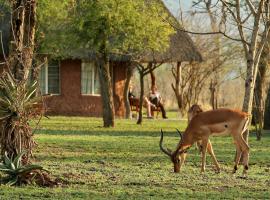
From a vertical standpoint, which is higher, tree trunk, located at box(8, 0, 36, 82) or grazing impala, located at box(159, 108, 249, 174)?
tree trunk, located at box(8, 0, 36, 82)

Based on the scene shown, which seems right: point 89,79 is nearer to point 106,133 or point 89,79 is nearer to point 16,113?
point 106,133

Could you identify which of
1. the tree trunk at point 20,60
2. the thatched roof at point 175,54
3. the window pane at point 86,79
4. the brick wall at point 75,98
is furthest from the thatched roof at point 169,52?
the tree trunk at point 20,60

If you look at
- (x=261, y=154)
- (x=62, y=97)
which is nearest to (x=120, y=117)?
(x=62, y=97)

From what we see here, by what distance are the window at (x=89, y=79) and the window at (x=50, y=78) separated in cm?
127

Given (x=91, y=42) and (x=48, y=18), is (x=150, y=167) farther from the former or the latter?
(x=48, y=18)

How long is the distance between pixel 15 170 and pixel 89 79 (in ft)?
90.1

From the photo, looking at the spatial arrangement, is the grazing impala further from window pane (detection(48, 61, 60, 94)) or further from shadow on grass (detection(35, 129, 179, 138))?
window pane (detection(48, 61, 60, 94))

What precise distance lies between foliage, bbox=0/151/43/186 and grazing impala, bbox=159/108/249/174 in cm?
389

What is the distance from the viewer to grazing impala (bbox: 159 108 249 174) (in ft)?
54.6

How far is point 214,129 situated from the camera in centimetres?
1683

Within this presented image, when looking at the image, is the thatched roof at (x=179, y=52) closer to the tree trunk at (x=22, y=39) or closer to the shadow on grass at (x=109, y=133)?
the shadow on grass at (x=109, y=133)

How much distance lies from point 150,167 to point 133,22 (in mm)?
12923

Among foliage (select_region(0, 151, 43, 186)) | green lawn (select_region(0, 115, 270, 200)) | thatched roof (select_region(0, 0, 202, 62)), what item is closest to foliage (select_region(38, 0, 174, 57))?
green lawn (select_region(0, 115, 270, 200))

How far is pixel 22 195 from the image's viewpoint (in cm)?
1227
